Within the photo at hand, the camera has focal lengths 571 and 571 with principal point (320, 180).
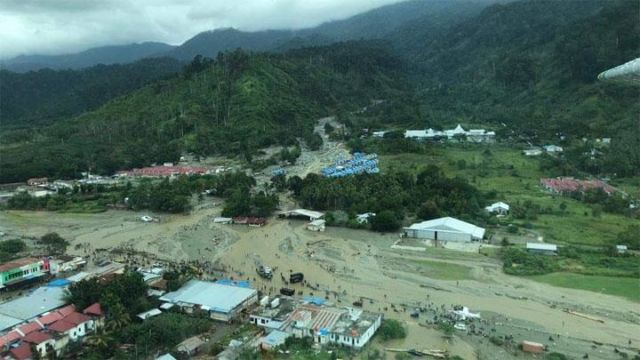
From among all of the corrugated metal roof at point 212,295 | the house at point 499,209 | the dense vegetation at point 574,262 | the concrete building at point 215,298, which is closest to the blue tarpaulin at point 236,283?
the concrete building at point 215,298

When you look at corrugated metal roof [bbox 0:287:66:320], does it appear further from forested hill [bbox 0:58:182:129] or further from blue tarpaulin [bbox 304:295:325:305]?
forested hill [bbox 0:58:182:129]

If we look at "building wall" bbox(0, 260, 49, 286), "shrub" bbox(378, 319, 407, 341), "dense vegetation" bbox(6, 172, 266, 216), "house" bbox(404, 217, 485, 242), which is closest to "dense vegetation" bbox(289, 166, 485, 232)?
"house" bbox(404, 217, 485, 242)

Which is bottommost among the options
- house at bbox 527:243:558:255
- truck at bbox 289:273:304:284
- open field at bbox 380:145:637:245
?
open field at bbox 380:145:637:245

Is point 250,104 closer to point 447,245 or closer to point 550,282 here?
point 447,245

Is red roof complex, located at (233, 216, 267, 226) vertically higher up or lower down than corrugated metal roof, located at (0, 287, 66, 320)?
lower down

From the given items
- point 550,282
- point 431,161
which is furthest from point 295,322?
point 431,161

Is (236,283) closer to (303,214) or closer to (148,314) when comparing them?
(148,314)

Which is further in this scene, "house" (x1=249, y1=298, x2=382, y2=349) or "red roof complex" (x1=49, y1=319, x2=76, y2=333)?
"red roof complex" (x1=49, y1=319, x2=76, y2=333)
